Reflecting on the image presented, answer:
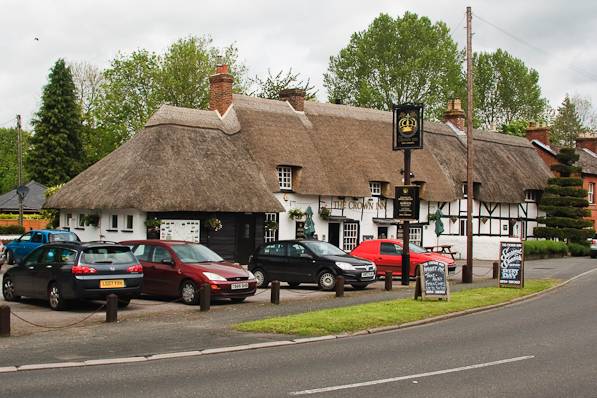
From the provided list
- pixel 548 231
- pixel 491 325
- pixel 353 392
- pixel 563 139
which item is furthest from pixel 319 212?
pixel 563 139

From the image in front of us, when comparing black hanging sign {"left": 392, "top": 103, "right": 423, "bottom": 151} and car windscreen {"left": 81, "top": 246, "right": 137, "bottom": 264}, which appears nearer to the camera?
car windscreen {"left": 81, "top": 246, "right": 137, "bottom": 264}

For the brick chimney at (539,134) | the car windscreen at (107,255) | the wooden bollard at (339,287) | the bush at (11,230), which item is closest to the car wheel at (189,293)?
the car windscreen at (107,255)

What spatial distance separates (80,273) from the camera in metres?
17.2

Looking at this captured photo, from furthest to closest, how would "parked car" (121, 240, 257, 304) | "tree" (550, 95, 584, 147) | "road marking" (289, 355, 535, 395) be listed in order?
"tree" (550, 95, 584, 147) → "parked car" (121, 240, 257, 304) → "road marking" (289, 355, 535, 395)

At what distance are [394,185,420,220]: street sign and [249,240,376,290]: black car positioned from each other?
9.11 feet

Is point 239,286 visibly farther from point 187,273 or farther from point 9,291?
point 9,291

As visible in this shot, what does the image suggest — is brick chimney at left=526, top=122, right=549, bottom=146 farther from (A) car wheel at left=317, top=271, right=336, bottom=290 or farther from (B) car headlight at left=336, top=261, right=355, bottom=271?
(A) car wheel at left=317, top=271, right=336, bottom=290

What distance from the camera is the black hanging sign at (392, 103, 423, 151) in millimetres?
25703

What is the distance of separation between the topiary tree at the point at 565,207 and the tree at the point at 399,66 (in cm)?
1802

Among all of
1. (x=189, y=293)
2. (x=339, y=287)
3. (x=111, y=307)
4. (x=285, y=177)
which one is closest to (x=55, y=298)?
(x=111, y=307)

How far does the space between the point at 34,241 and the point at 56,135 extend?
36.4 metres

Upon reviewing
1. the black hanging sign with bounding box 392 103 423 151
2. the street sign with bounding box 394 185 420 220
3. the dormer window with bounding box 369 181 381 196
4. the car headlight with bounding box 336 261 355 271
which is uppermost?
the black hanging sign with bounding box 392 103 423 151

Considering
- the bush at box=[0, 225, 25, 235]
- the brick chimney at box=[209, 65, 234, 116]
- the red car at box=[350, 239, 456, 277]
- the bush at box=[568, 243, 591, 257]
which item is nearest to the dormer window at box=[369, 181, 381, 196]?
the brick chimney at box=[209, 65, 234, 116]

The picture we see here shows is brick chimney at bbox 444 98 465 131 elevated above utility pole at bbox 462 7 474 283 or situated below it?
above
